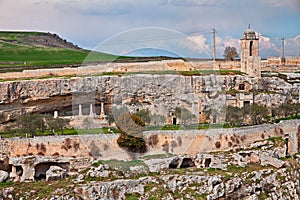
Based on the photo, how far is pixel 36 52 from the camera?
7250 cm

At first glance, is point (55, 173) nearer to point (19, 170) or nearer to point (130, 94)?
point (19, 170)

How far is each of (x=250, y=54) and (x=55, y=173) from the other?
83.4 feet

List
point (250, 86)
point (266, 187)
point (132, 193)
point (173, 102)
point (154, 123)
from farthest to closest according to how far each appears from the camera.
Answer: point (250, 86) → point (173, 102) → point (154, 123) → point (266, 187) → point (132, 193)

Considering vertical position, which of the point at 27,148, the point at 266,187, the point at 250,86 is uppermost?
the point at 250,86

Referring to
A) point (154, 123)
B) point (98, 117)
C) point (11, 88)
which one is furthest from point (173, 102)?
point (11, 88)

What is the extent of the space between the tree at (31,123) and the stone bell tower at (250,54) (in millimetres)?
20928

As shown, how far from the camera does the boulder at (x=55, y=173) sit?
1105 inches

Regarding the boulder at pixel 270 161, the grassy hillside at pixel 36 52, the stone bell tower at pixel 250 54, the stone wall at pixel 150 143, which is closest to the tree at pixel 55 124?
the stone wall at pixel 150 143

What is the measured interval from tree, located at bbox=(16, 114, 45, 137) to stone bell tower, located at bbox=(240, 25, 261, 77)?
68.7 ft

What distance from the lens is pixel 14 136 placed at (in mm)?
32125

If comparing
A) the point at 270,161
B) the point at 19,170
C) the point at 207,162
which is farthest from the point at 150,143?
the point at 19,170

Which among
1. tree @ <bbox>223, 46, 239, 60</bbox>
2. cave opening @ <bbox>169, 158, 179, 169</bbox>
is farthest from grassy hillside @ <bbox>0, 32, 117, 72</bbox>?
cave opening @ <bbox>169, 158, 179, 169</bbox>

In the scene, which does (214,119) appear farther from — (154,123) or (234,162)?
(234,162)

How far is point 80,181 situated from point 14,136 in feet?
24.3
